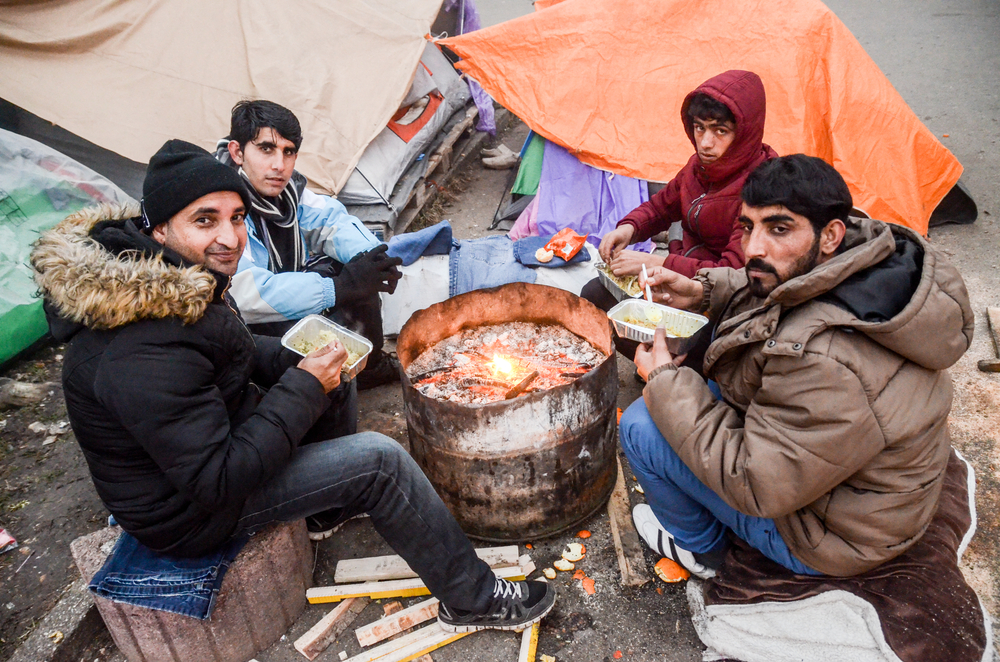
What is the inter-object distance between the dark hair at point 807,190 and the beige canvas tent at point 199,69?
150 inches

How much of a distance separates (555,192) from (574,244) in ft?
4.15

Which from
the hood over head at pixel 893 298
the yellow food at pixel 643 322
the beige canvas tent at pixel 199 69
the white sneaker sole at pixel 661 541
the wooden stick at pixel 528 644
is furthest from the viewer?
the beige canvas tent at pixel 199 69

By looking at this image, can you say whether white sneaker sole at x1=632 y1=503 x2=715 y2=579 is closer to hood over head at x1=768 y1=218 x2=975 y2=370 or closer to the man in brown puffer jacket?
the man in brown puffer jacket

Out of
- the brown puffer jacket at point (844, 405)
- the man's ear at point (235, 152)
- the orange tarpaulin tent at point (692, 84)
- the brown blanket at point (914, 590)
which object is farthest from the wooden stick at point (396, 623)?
the orange tarpaulin tent at point (692, 84)

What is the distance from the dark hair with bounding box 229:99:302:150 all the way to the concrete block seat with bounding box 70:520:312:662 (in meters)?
1.97

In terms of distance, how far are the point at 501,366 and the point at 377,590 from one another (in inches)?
48.1

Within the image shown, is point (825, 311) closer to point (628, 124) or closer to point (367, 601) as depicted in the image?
point (367, 601)

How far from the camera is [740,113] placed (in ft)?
11.1

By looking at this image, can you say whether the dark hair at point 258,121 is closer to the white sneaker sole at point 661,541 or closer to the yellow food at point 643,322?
the yellow food at point 643,322

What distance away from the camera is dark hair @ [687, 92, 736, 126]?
3.43m

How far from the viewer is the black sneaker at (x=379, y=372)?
4.25 m

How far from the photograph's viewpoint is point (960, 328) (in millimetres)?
1977

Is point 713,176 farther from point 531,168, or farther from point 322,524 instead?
point 322,524

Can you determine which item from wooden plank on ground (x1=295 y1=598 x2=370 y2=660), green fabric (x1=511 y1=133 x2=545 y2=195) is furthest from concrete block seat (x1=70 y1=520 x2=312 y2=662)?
green fabric (x1=511 y1=133 x2=545 y2=195)
